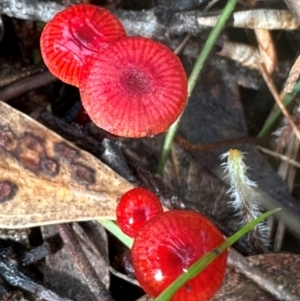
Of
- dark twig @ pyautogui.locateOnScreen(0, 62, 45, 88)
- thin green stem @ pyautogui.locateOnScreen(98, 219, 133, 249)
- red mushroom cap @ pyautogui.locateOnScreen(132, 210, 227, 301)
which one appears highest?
dark twig @ pyautogui.locateOnScreen(0, 62, 45, 88)

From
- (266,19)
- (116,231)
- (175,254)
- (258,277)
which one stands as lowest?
(258,277)

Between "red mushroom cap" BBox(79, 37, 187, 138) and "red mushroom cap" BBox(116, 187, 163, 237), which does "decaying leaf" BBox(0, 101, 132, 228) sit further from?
"red mushroom cap" BBox(79, 37, 187, 138)

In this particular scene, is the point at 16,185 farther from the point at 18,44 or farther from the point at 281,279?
the point at 281,279

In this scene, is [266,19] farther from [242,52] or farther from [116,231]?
[116,231]

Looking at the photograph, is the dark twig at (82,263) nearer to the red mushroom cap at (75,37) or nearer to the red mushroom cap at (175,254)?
the red mushroom cap at (175,254)

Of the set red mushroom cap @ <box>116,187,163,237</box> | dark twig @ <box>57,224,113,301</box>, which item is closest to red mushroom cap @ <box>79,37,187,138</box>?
red mushroom cap @ <box>116,187,163,237</box>

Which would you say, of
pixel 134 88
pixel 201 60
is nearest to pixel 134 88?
pixel 134 88
